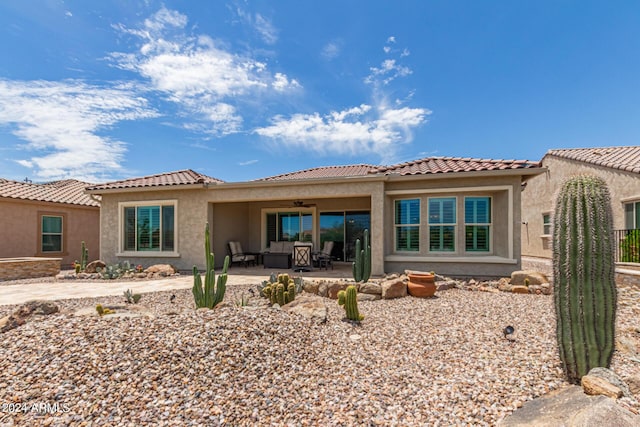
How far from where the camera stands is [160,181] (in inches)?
517

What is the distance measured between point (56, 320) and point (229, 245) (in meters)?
9.86

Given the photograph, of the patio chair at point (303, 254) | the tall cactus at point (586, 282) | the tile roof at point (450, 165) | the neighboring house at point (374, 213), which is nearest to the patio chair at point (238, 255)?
the neighboring house at point (374, 213)

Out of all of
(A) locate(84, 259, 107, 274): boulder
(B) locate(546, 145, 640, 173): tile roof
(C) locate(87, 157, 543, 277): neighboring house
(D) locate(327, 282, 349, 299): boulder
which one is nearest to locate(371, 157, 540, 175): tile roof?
(C) locate(87, 157, 543, 277): neighboring house

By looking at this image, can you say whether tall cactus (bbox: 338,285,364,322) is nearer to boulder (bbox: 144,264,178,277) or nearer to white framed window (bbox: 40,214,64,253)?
boulder (bbox: 144,264,178,277)

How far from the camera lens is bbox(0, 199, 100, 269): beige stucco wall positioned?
558 inches

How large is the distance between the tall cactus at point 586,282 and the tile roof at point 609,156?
1251 cm

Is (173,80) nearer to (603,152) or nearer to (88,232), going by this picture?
(88,232)

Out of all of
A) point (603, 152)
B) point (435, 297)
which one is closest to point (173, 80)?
point (435, 297)

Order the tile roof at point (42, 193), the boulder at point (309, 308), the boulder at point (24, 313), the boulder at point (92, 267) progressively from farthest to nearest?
the tile roof at point (42, 193) → the boulder at point (92, 267) → the boulder at point (309, 308) → the boulder at point (24, 313)

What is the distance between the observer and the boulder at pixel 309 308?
5.33m

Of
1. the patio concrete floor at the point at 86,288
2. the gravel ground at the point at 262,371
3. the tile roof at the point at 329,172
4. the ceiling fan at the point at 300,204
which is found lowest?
the patio concrete floor at the point at 86,288

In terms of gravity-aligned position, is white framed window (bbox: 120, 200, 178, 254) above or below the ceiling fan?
below

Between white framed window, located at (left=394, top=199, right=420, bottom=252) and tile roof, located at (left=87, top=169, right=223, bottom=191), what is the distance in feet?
24.3

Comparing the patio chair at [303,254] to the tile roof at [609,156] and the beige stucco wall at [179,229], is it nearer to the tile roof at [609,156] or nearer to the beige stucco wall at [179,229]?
Result: the beige stucco wall at [179,229]
